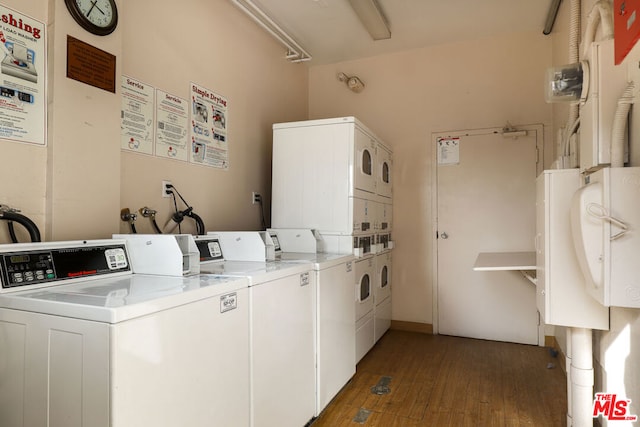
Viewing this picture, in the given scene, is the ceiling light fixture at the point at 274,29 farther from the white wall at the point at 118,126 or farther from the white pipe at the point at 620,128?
the white pipe at the point at 620,128

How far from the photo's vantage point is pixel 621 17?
49.3 inches

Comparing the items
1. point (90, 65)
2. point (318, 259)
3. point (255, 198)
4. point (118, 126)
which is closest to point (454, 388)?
point (318, 259)

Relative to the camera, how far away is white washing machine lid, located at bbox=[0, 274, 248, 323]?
1.08 meters

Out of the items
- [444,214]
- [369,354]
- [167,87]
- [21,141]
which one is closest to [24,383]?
[21,141]

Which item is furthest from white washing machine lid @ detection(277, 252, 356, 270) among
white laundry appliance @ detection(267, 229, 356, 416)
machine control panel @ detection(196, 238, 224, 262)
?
machine control panel @ detection(196, 238, 224, 262)

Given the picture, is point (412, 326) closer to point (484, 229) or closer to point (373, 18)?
point (484, 229)

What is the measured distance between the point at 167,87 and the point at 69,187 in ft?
3.27

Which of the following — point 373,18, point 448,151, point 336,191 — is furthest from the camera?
point 448,151

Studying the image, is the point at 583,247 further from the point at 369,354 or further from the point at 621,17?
the point at 369,354

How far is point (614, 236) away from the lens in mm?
1517

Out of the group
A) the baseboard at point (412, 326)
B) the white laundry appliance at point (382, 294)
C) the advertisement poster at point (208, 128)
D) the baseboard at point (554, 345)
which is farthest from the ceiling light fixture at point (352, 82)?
the baseboard at point (554, 345)

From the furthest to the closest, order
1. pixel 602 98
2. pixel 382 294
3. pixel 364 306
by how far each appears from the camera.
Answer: pixel 382 294 → pixel 364 306 → pixel 602 98

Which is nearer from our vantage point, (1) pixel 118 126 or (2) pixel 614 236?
(2) pixel 614 236

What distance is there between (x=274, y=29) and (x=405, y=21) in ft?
3.91
